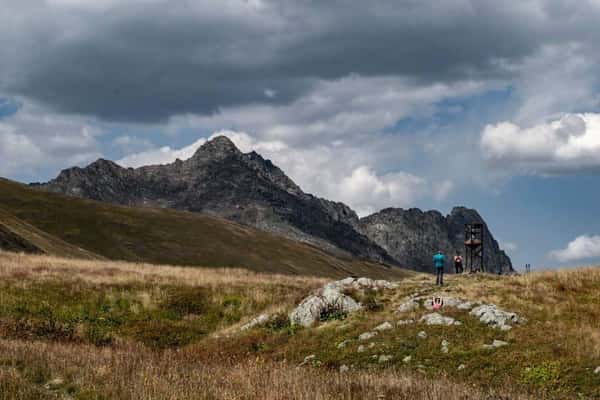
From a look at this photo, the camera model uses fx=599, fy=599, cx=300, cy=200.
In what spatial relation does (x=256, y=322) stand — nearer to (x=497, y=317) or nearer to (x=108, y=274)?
(x=497, y=317)

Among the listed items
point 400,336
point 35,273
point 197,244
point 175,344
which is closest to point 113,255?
point 197,244

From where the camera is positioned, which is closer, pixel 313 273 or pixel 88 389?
pixel 88 389

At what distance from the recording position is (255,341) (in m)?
27.4

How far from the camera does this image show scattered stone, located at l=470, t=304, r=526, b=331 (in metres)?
24.2

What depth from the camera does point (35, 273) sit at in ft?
127

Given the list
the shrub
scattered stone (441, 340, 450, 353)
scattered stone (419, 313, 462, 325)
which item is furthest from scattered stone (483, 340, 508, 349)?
the shrub

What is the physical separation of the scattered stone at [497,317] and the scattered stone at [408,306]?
3.73 meters

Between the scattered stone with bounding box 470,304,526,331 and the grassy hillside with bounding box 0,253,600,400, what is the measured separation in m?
0.49

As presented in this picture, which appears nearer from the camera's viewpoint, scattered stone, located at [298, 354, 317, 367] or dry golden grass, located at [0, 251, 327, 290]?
scattered stone, located at [298, 354, 317, 367]

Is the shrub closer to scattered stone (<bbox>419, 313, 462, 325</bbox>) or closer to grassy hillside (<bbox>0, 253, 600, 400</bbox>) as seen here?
grassy hillside (<bbox>0, 253, 600, 400</bbox>)

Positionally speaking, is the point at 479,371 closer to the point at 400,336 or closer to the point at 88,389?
the point at 400,336

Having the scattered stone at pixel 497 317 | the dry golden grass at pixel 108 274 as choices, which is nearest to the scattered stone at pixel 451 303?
the scattered stone at pixel 497 317

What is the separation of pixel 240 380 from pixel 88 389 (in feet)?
10.5

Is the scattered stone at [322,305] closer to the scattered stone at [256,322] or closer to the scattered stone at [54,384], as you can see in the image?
the scattered stone at [256,322]
